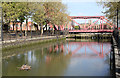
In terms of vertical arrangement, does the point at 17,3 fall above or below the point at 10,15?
above

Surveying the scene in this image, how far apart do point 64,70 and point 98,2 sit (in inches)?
529

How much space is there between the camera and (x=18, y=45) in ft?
90.5

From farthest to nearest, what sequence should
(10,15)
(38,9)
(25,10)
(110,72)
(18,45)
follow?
(38,9) < (25,10) < (10,15) < (18,45) < (110,72)

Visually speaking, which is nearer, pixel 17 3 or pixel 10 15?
pixel 10 15

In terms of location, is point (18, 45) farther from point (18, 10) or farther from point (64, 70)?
point (64, 70)

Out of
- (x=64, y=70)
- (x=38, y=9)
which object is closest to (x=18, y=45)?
(x=38, y=9)

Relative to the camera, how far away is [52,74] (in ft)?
41.0

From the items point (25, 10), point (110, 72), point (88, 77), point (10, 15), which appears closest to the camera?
point (88, 77)

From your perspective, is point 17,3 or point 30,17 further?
point 30,17

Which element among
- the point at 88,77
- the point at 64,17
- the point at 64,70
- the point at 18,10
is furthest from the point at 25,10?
the point at 88,77

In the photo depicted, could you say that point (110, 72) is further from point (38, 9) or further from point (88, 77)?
point (38, 9)

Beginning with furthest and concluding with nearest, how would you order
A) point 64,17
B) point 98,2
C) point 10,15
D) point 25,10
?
point 64,17, point 25,10, point 10,15, point 98,2

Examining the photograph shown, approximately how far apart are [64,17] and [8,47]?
1021 inches

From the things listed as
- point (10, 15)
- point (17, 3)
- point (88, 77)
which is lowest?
point (88, 77)
